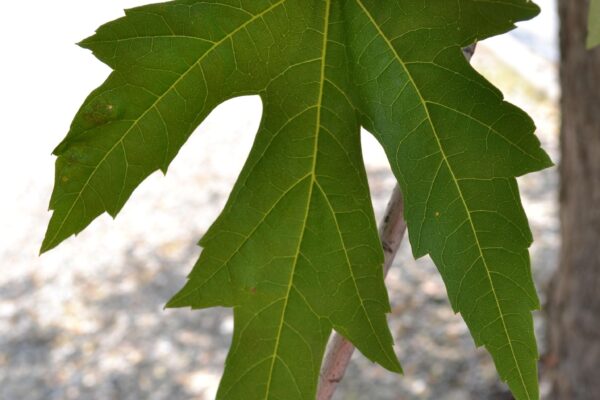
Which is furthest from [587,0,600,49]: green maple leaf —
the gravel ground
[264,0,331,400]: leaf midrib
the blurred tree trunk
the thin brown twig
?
the gravel ground

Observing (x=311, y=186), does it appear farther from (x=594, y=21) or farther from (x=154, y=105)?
(x=594, y=21)

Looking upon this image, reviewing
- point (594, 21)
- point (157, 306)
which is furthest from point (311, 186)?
point (157, 306)

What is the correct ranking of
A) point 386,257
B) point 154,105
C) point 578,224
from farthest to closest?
point 578,224 → point 386,257 → point 154,105

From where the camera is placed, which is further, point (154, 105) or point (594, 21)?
point (594, 21)

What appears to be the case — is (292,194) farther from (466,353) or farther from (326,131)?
(466,353)

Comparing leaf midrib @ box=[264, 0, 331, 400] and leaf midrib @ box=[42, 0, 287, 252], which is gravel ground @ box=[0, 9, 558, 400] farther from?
leaf midrib @ box=[42, 0, 287, 252]

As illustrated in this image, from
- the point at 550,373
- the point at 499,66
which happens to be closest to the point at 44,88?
the point at 499,66
